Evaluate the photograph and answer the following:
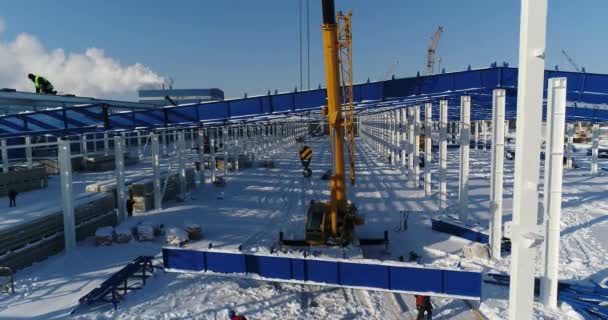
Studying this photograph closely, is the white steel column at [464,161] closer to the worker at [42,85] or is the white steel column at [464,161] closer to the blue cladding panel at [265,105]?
the blue cladding panel at [265,105]

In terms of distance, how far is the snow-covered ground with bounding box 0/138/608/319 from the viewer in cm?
885

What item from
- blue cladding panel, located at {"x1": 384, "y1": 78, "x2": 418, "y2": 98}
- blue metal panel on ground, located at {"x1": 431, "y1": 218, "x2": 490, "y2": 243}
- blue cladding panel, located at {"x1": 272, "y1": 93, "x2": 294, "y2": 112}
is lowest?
blue metal panel on ground, located at {"x1": 431, "y1": 218, "x2": 490, "y2": 243}

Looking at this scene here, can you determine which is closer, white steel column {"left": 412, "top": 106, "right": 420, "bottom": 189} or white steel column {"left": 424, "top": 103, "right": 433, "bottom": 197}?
white steel column {"left": 424, "top": 103, "right": 433, "bottom": 197}

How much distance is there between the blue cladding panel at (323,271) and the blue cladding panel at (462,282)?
248 centimetres

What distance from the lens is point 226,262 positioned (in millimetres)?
9695

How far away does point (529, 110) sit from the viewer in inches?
188

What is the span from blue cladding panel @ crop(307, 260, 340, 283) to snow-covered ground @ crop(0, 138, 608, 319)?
613mm

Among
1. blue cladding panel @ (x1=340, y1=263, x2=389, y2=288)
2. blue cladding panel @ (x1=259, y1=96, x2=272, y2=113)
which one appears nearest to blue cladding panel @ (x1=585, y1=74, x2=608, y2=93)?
blue cladding panel @ (x1=340, y1=263, x2=389, y2=288)

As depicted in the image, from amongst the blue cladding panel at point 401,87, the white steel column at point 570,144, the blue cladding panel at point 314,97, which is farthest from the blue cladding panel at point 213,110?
the white steel column at point 570,144

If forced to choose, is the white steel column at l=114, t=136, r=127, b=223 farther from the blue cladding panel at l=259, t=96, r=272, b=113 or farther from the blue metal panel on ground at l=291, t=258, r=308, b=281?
the blue metal panel on ground at l=291, t=258, r=308, b=281

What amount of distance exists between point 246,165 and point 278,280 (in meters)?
28.3

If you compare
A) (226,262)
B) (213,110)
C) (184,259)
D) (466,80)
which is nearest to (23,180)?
(213,110)

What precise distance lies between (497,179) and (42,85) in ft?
77.0

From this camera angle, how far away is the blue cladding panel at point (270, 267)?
30.7ft
